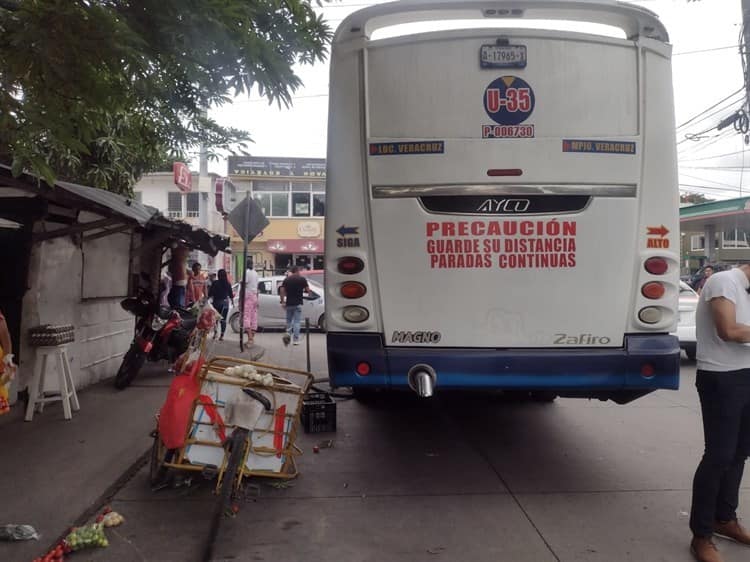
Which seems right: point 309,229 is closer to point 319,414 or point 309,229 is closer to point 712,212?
point 712,212

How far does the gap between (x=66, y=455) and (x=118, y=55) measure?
3.49 metres

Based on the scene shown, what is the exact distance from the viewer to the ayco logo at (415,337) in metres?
4.48

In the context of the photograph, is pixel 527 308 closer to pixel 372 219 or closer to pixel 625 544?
A: pixel 372 219

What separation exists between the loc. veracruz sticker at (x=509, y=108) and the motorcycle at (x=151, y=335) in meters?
5.57

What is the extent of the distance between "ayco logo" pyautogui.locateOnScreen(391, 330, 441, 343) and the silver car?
1248cm

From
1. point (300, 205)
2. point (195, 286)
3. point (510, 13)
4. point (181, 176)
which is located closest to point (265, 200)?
point (300, 205)

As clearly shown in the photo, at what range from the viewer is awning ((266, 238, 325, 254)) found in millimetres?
32719

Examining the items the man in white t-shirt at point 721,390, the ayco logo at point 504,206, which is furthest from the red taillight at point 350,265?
the man in white t-shirt at point 721,390

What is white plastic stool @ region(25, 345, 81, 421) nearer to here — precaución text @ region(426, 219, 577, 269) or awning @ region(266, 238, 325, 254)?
precaución text @ region(426, 219, 577, 269)

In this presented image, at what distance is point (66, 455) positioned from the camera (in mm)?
5527

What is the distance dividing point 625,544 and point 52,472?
4259mm

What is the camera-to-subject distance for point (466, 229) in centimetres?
448

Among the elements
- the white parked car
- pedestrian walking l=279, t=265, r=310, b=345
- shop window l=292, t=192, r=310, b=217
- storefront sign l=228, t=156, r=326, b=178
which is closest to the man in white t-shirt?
the white parked car

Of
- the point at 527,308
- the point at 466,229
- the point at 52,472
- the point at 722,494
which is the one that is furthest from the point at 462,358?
the point at 52,472
